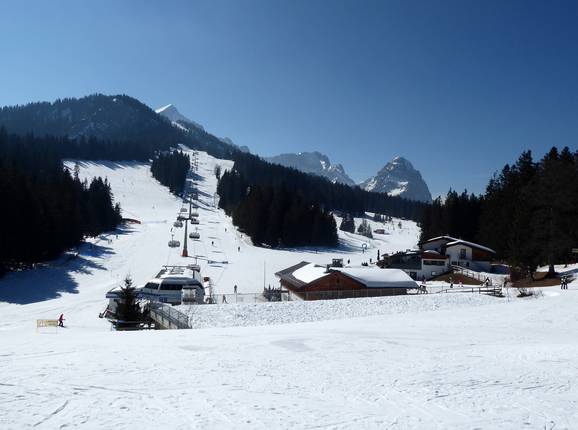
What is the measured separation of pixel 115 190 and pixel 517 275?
14980 cm

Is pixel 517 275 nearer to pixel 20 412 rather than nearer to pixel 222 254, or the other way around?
pixel 222 254

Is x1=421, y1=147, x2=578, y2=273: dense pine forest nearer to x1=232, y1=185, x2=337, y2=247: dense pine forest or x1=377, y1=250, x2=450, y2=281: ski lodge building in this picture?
x1=377, y1=250, x2=450, y2=281: ski lodge building

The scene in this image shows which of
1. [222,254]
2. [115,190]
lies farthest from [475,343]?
[115,190]

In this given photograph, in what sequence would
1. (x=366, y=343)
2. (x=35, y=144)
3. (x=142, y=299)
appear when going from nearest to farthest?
(x=366, y=343) → (x=142, y=299) → (x=35, y=144)

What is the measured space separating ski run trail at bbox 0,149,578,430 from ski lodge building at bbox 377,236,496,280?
25.1 metres

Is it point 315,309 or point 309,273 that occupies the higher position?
point 309,273

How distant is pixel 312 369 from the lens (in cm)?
1366

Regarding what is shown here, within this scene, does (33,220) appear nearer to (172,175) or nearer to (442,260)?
(442,260)

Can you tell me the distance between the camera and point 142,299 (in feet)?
111

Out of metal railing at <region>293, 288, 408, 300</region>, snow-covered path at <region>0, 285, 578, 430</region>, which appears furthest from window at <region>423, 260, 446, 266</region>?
snow-covered path at <region>0, 285, 578, 430</region>

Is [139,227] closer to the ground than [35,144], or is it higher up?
closer to the ground

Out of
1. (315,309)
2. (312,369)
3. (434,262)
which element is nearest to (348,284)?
(315,309)

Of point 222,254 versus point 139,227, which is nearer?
point 222,254

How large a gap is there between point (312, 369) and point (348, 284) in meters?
24.5
